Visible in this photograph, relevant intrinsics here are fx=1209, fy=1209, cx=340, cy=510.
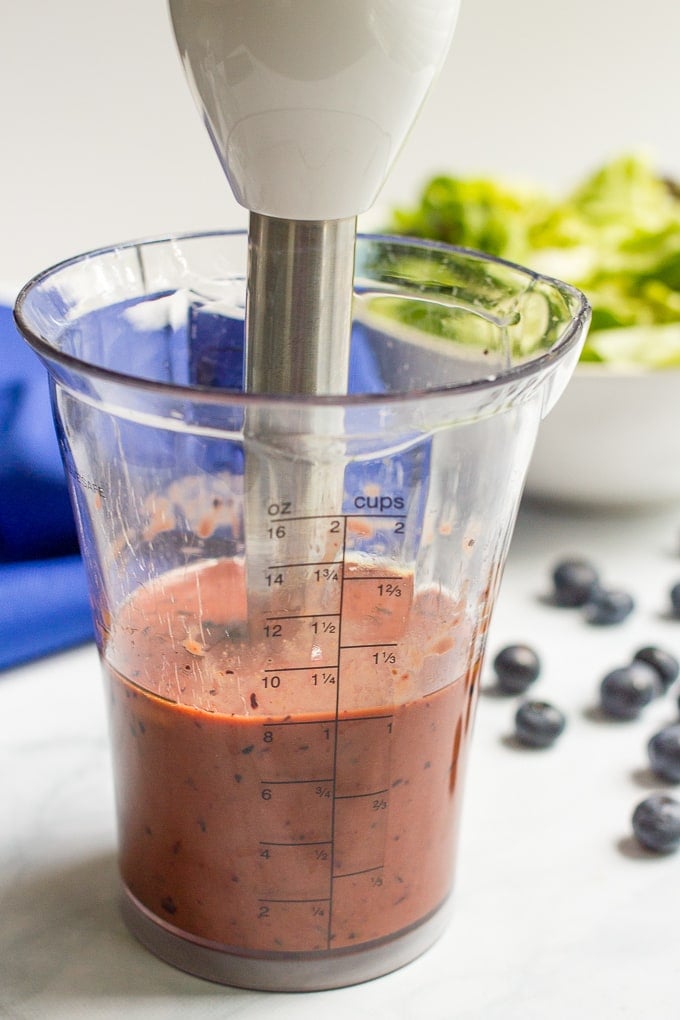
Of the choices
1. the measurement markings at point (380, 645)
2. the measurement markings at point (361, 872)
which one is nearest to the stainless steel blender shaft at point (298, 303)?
the measurement markings at point (380, 645)

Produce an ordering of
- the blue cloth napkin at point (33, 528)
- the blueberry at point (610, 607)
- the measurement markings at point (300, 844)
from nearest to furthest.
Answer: the measurement markings at point (300, 844), the blue cloth napkin at point (33, 528), the blueberry at point (610, 607)

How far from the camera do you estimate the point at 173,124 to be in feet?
4.78

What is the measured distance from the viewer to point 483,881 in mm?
666

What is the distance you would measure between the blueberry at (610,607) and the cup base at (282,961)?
1.25ft

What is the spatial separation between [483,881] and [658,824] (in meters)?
0.11

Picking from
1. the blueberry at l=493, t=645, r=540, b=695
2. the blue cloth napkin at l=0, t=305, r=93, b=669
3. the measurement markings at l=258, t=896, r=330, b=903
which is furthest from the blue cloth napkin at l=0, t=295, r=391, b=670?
the measurement markings at l=258, t=896, r=330, b=903

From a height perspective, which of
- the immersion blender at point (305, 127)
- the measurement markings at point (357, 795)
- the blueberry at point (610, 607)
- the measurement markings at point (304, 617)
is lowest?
the blueberry at point (610, 607)

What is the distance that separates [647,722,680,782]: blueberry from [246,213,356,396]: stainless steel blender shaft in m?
0.36

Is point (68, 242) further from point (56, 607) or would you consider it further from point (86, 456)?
point (86, 456)

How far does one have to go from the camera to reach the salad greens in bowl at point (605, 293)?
100 centimetres

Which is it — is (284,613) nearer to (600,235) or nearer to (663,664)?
(663,664)

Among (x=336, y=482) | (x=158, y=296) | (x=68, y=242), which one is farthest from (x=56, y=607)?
(x=68, y=242)

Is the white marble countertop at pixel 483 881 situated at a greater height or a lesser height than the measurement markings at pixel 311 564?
lesser

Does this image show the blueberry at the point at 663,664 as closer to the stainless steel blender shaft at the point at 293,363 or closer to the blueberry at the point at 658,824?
the blueberry at the point at 658,824
